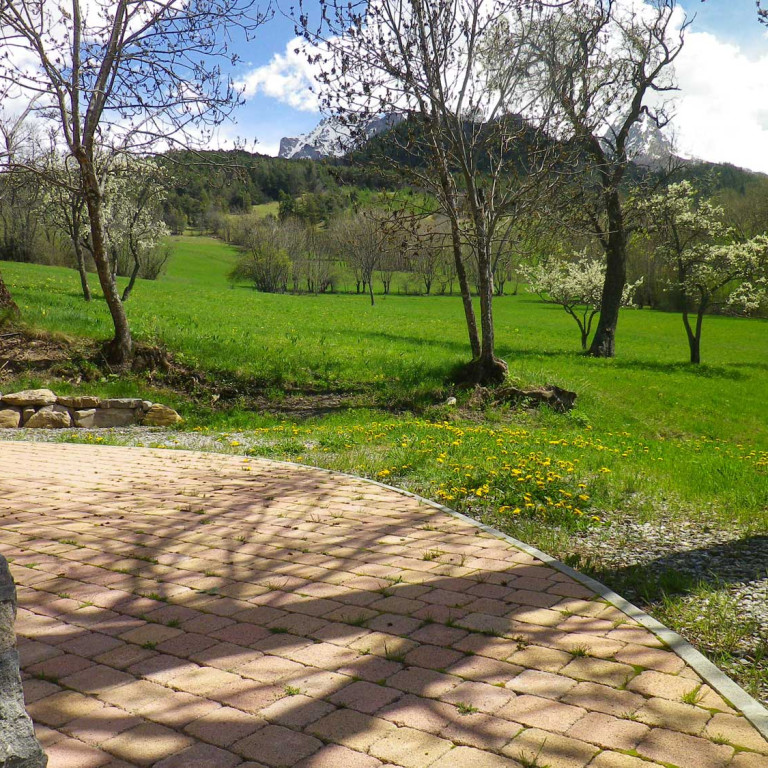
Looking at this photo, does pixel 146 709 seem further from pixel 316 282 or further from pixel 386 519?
pixel 316 282

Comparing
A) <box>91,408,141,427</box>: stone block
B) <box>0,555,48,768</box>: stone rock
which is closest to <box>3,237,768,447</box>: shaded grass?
<box>91,408,141,427</box>: stone block

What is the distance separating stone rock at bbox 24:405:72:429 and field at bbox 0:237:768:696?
3.87 feet

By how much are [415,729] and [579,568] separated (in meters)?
2.44

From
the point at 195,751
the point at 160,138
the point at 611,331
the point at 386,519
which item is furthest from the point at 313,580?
the point at 611,331

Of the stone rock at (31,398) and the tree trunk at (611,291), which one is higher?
the tree trunk at (611,291)

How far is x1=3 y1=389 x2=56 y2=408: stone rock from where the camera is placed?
36.3 ft

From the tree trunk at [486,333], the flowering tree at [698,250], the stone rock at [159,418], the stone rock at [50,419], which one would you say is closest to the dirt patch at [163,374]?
the stone rock at [159,418]

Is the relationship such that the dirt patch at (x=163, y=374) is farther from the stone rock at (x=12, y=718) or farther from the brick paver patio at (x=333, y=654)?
the stone rock at (x=12, y=718)

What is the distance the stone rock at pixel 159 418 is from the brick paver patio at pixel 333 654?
18.6 ft

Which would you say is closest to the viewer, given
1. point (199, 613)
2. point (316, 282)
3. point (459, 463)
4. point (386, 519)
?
point (199, 613)

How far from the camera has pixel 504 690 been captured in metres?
3.05

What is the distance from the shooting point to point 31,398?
11.1 m

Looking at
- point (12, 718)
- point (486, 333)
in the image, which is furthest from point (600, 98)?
point (12, 718)

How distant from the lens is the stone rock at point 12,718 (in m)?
1.66
